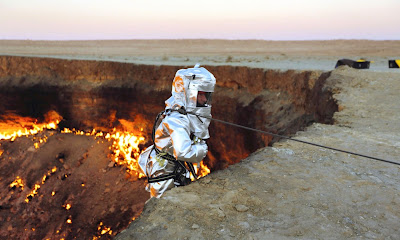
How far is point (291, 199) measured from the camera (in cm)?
293

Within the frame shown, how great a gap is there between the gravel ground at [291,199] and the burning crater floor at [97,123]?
3239mm

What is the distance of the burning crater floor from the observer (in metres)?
9.66

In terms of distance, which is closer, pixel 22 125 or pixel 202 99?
pixel 202 99

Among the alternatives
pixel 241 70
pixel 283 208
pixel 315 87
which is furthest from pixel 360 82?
pixel 283 208

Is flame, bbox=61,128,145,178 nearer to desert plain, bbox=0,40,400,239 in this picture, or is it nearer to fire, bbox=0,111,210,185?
fire, bbox=0,111,210,185

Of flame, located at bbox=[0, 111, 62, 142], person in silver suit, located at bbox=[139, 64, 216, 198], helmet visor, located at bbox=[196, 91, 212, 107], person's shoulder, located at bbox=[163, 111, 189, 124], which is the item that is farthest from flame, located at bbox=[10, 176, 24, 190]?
helmet visor, located at bbox=[196, 91, 212, 107]

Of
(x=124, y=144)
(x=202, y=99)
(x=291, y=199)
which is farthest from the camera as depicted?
(x=124, y=144)

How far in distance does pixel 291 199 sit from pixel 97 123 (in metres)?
12.4

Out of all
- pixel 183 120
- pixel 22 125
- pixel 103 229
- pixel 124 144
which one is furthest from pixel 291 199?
pixel 22 125

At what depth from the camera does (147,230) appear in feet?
8.20

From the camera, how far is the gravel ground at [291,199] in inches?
97.5

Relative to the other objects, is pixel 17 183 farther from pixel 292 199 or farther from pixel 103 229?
pixel 292 199

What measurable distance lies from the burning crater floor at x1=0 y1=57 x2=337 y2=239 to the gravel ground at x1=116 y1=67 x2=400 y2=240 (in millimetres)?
3239

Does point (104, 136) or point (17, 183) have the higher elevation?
point (104, 136)
